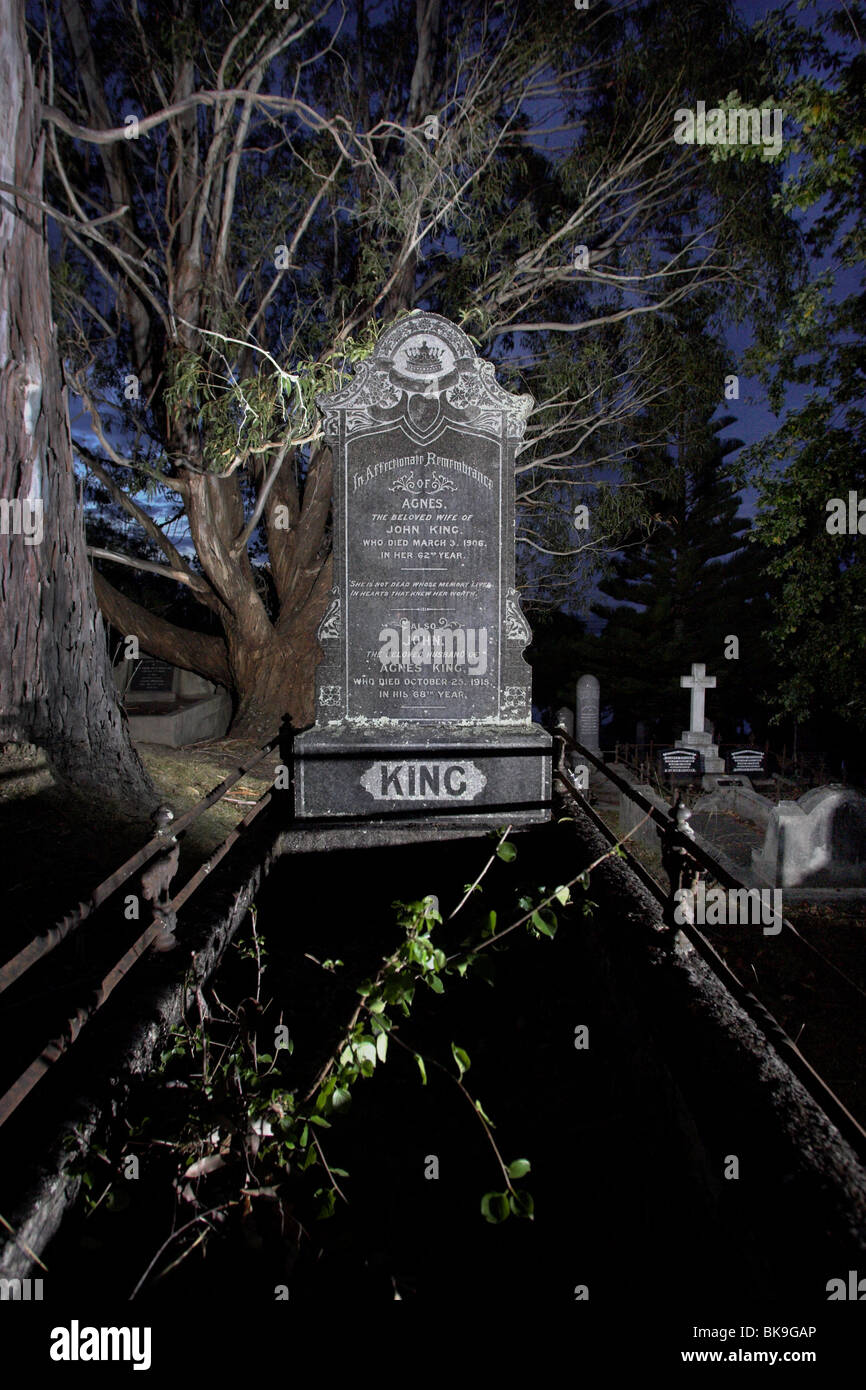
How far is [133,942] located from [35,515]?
4.73m

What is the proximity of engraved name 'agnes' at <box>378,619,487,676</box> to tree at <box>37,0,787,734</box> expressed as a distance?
4449 mm

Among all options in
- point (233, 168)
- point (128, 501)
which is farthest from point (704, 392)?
point (128, 501)

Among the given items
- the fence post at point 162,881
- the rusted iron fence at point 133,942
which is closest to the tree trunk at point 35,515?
the rusted iron fence at point 133,942

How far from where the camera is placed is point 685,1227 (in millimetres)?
2348

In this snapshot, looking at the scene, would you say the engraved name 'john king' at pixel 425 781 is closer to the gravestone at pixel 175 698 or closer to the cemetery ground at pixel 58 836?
the cemetery ground at pixel 58 836

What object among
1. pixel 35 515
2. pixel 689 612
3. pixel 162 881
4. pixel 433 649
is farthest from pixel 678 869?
pixel 689 612

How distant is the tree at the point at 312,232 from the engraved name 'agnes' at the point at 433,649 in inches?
175

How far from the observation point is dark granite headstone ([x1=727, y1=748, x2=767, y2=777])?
46.9ft

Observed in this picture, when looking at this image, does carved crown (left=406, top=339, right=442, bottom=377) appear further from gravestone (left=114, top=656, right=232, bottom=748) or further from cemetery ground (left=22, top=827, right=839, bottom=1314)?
gravestone (left=114, top=656, right=232, bottom=748)

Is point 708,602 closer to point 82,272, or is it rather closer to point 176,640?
point 176,640

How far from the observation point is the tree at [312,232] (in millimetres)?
10203

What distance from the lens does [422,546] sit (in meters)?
5.78

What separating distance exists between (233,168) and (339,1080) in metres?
10.8

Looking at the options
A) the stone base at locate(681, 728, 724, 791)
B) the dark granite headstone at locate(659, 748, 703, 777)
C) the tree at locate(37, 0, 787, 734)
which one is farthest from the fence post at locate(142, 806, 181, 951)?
the dark granite headstone at locate(659, 748, 703, 777)
